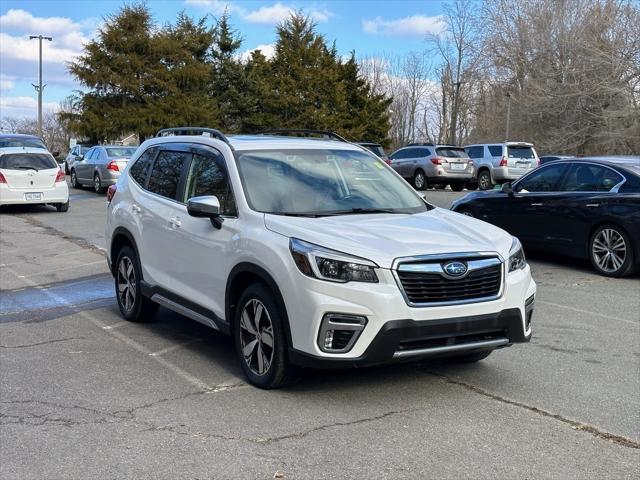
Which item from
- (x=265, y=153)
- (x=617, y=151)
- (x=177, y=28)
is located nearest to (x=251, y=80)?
(x=177, y=28)

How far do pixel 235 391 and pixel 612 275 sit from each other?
21.4ft

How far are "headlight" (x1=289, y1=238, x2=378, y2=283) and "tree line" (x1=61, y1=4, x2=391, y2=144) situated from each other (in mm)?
34909

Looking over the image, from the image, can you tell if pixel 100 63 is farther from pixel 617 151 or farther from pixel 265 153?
pixel 265 153

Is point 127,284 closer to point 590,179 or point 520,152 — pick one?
point 590,179

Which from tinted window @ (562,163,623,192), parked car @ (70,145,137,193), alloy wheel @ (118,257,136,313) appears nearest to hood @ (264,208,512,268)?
alloy wheel @ (118,257,136,313)

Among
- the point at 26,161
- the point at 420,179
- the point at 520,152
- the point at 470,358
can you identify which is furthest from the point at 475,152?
the point at 470,358

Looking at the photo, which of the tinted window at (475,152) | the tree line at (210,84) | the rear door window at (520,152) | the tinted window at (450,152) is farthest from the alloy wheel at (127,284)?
the tree line at (210,84)

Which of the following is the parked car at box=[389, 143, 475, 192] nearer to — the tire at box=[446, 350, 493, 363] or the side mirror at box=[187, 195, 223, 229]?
the tire at box=[446, 350, 493, 363]

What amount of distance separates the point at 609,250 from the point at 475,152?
18448 mm

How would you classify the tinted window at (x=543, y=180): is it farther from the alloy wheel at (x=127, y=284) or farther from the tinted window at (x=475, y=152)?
the tinted window at (x=475, y=152)

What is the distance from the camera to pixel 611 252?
386 inches

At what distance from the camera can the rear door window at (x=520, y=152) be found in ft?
85.5

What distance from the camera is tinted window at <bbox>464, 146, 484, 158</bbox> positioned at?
2742 cm

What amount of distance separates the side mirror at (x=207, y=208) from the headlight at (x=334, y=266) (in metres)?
1.04
